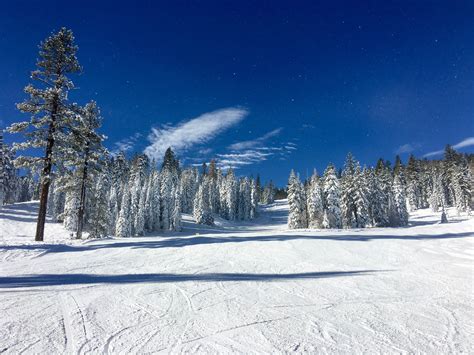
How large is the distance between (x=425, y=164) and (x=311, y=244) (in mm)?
118222

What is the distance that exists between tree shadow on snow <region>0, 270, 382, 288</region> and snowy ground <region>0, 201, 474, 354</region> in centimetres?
3

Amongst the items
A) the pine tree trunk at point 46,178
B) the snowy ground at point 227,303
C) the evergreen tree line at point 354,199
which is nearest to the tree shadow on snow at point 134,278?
the snowy ground at point 227,303

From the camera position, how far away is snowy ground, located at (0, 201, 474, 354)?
476 centimetres

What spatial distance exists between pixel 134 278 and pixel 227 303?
3.62m

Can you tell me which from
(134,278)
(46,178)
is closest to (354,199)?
(46,178)

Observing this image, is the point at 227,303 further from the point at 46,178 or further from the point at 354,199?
the point at 354,199

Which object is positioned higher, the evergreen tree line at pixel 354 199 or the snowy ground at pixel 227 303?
the evergreen tree line at pixel 354 199

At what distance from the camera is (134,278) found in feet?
28.6

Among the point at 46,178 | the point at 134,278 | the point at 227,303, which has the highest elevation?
the point at 46,178

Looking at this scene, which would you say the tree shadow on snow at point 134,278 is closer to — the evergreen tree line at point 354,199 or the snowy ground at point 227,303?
the snowy ground at point 227,303

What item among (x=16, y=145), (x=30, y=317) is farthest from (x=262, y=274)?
(x=16, y=145)

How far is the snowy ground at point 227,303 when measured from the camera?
4758mm

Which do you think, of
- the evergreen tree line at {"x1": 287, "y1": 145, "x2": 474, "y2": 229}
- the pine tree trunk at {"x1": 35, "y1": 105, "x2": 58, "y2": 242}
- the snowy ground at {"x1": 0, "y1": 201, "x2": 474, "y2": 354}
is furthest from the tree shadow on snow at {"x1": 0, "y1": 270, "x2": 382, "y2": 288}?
the evergreen tree line at {"x1": 287, "y1": 145, "x2": 474, "y2": 229}

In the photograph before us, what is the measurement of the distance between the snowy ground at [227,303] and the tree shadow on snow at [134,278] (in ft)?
0.11
